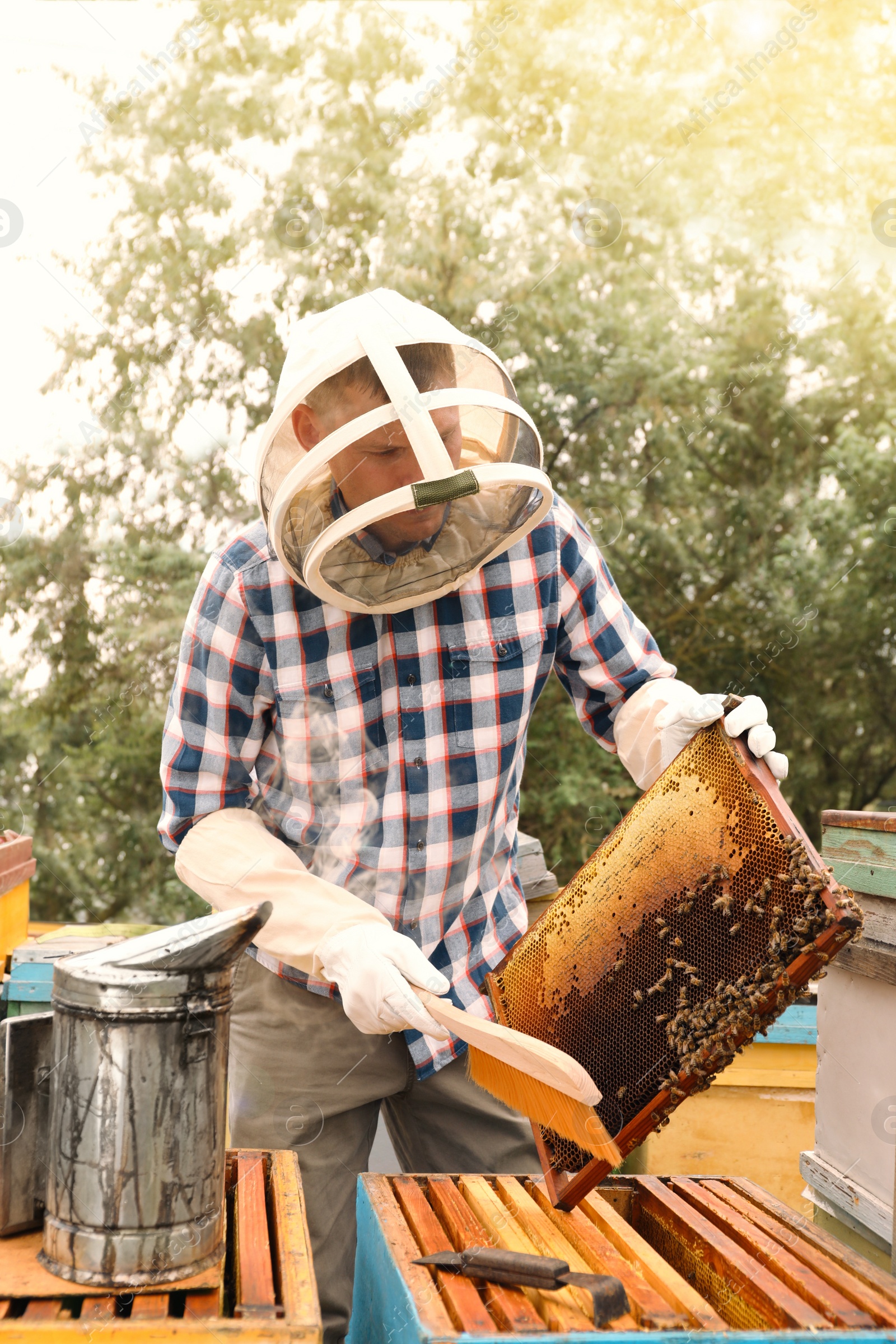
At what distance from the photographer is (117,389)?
368 inches

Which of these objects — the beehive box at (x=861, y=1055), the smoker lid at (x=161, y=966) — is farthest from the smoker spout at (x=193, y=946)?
the beehive box at (x=861, y=1055)

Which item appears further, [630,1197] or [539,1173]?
[539,1173]

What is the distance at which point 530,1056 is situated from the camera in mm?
1752

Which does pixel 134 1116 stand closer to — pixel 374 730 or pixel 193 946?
pixel 193 946

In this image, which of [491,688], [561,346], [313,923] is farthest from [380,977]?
[561,346]

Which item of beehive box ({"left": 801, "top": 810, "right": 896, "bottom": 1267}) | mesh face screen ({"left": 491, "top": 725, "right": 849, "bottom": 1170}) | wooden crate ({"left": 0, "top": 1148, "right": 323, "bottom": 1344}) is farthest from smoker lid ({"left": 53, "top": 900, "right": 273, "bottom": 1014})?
beehive box ({"left": 801, "top": 810, "right": 896, "bottom": 1267})

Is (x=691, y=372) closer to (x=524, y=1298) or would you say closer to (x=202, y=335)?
(x=202, y=335)

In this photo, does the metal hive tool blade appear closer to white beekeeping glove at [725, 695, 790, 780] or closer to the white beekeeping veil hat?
white beekeeping glove at [725, 695, 790, 780]

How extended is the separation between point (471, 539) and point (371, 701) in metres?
0.50

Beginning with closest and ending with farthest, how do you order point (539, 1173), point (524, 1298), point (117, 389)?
point (524, 1298), point (539, 1173), point (117, 389)

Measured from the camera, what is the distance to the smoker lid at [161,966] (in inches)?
59.1

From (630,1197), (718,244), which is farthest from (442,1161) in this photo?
(718,244)

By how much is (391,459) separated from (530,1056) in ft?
3.70

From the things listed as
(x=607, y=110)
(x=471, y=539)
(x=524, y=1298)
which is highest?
(x=607, y=110)
